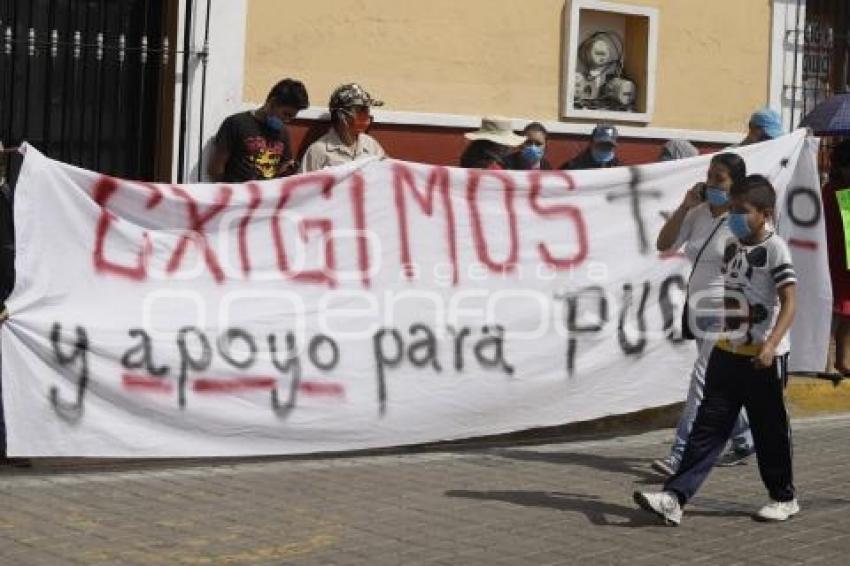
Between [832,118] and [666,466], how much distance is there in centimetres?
432

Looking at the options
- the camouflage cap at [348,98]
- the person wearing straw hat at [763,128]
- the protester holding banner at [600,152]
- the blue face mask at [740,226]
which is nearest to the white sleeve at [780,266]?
the blue face mask at [740,226]

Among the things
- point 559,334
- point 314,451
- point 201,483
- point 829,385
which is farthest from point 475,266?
point 829,385

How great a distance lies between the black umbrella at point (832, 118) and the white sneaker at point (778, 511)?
4.87 m

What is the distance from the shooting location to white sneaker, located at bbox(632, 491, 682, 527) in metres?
7.65

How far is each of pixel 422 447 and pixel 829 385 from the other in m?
3.25

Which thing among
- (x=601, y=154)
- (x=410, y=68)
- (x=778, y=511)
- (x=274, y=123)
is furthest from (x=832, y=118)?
(x=778, y=511)

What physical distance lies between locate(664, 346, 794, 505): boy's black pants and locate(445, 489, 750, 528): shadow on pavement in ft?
0.81

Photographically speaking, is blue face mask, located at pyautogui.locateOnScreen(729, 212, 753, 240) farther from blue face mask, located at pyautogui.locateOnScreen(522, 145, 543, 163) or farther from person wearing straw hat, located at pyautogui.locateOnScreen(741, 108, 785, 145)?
blue face mask, located at pyautogui.locateOnScreen(522, 145, 543, 163)

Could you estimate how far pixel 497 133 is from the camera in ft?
37.7

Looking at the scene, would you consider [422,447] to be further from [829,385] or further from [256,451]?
[829,385]

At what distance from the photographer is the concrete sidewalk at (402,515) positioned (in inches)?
276

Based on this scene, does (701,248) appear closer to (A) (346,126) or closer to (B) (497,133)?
(A) (346,126)

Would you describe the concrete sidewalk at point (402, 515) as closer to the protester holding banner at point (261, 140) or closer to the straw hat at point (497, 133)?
the protester holding banner at point (261, 140)

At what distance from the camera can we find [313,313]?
899 cm
